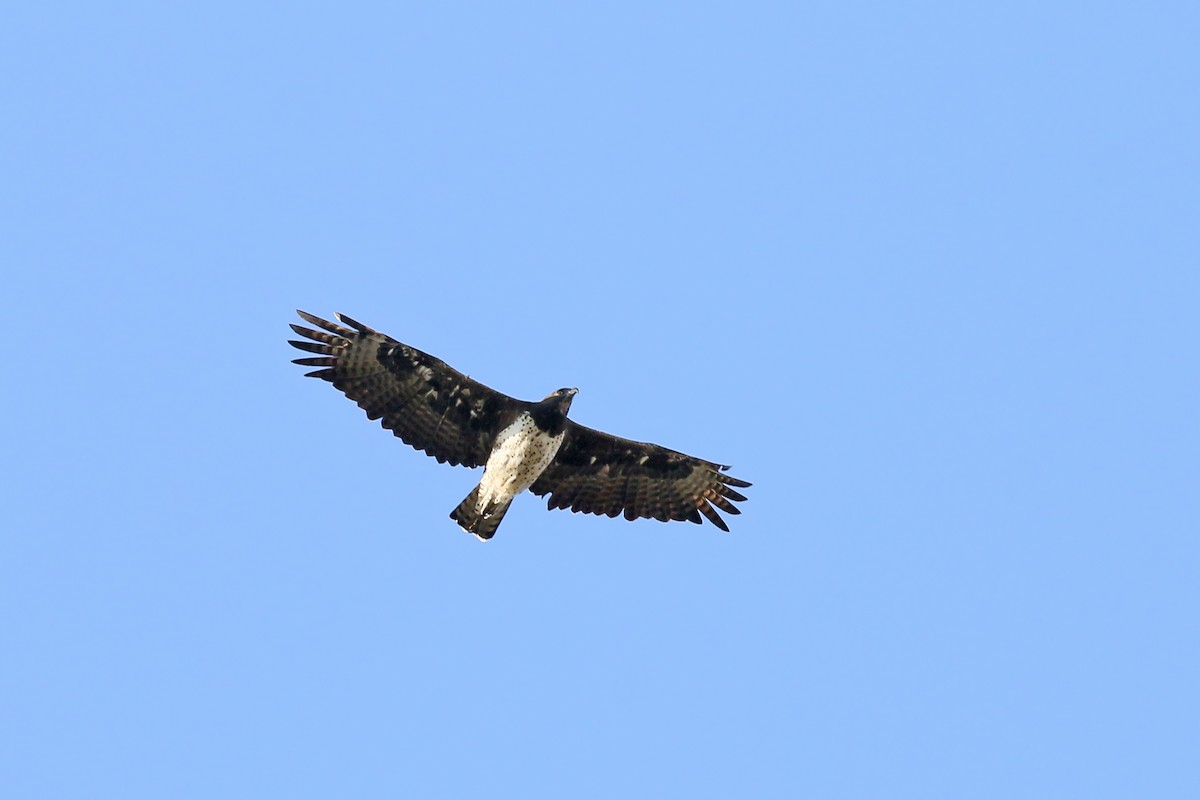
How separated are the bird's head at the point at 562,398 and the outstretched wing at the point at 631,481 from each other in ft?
1.92

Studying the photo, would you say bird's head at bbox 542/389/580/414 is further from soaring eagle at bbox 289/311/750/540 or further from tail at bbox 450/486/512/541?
tail at bbox 450/486/512/541

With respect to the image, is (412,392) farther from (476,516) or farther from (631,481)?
(631,481)

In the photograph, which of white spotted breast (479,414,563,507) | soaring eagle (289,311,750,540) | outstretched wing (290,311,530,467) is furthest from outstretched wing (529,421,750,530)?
outstretched wing (290,311,530,467)

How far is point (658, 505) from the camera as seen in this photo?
24406mm

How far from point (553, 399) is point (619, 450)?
1562 mm

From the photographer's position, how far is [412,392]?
75.7 ft

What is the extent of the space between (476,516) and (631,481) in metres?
2.31

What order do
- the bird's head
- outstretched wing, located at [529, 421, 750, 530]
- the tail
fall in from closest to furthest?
the bird's head
the tail
outstretched wing, located at [529, 421, 750, 530]

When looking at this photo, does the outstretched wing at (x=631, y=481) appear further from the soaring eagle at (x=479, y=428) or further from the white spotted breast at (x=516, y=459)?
the white spotted breast at (x=516, y=459)

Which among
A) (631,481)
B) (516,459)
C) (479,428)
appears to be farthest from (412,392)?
(631,481)

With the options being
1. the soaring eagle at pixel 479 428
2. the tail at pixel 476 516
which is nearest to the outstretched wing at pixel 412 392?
the soaring eagle at pixel 479 428

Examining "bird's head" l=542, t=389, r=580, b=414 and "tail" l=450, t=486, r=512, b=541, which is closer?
"bird's head" l=542, t=389, r=580, b=414

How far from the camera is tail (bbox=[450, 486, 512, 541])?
23.2 metres

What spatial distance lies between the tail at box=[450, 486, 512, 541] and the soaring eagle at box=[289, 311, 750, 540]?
1 cm
